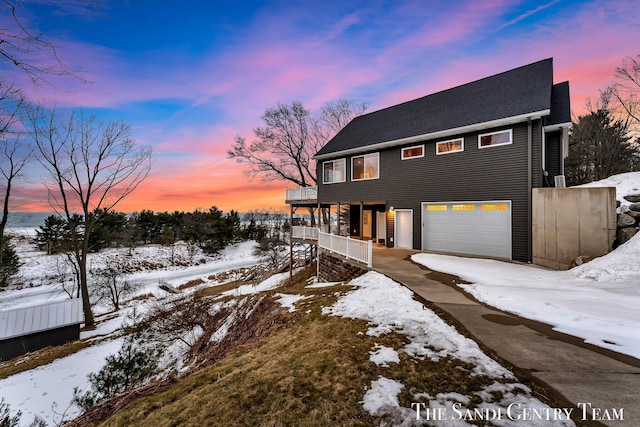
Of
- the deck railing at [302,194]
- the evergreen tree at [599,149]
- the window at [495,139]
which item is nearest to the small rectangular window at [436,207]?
the window at [495,139]

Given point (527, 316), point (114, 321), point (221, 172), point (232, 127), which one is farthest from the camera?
point (221, 172)

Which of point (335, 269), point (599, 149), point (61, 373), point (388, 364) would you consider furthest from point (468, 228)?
point (599, 149)

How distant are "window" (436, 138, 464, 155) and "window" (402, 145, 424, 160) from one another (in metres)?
0.77

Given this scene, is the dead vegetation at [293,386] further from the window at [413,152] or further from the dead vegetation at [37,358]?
the window at [413,152]

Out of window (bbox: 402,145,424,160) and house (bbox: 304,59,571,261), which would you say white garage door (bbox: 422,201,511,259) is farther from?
window (bbox: 402,145,424,160)

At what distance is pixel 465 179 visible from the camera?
10867 millimetres

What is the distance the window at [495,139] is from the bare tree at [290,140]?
1481 cm

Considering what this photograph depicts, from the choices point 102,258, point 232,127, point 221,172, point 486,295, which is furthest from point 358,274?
point 102,258

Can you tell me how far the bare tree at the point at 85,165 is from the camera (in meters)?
13.5

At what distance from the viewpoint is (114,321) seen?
13.8 m

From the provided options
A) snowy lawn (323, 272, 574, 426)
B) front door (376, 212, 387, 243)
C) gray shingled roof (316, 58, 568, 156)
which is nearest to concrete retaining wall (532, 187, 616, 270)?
gray shingled roof (316, 58, 568, 156)

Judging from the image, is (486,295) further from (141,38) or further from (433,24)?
(141,38)

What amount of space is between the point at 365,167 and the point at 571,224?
888cm

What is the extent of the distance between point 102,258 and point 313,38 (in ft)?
105
